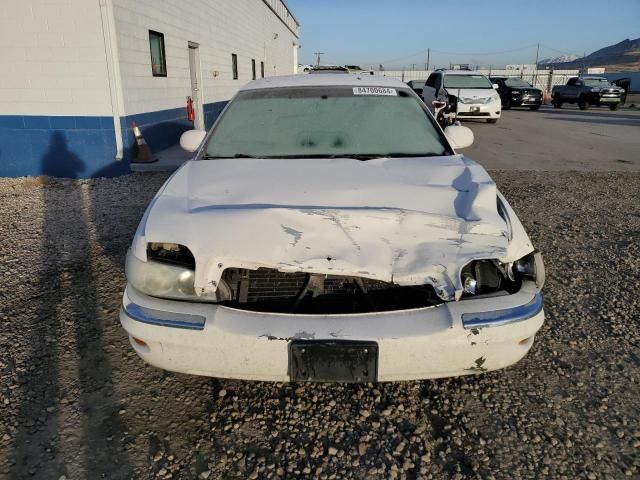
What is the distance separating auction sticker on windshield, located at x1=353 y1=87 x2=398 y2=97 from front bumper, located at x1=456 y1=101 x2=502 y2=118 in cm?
1240

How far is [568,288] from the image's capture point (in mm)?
3648

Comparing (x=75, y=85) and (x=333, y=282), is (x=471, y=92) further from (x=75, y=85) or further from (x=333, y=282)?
(x=333, y=282)

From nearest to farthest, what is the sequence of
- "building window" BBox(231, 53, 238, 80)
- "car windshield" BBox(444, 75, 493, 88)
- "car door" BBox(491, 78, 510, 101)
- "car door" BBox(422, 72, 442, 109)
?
"car windshield" BBox(444, 75, 493, 88) < "car door" BBox(422, 72, 442, 109) < "building window" BBox(231, 53, 238, 80) < "car door" BBox(491, 78, 510, 101)

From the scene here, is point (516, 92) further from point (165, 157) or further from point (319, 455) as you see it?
point (319, 455)

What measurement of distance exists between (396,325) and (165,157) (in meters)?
7.71

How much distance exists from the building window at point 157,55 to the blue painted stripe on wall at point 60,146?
2114mm

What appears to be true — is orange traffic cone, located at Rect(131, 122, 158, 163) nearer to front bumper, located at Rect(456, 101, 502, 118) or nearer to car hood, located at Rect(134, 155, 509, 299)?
car hood, located at Rect(134, 155, 509, 299)

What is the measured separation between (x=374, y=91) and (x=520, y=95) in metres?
22.6

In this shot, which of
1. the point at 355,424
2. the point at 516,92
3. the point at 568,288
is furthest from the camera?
the point at 516,92

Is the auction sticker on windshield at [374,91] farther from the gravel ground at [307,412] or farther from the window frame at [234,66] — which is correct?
the window frame at [234,66]

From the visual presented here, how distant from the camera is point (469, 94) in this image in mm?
15273

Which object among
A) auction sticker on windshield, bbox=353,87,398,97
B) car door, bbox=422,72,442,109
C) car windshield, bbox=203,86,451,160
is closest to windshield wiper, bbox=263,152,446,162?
car windshield, bbox=203,86,451,160

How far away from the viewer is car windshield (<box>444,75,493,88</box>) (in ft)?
51.9

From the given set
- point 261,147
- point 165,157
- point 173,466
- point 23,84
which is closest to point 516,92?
point 165,157
